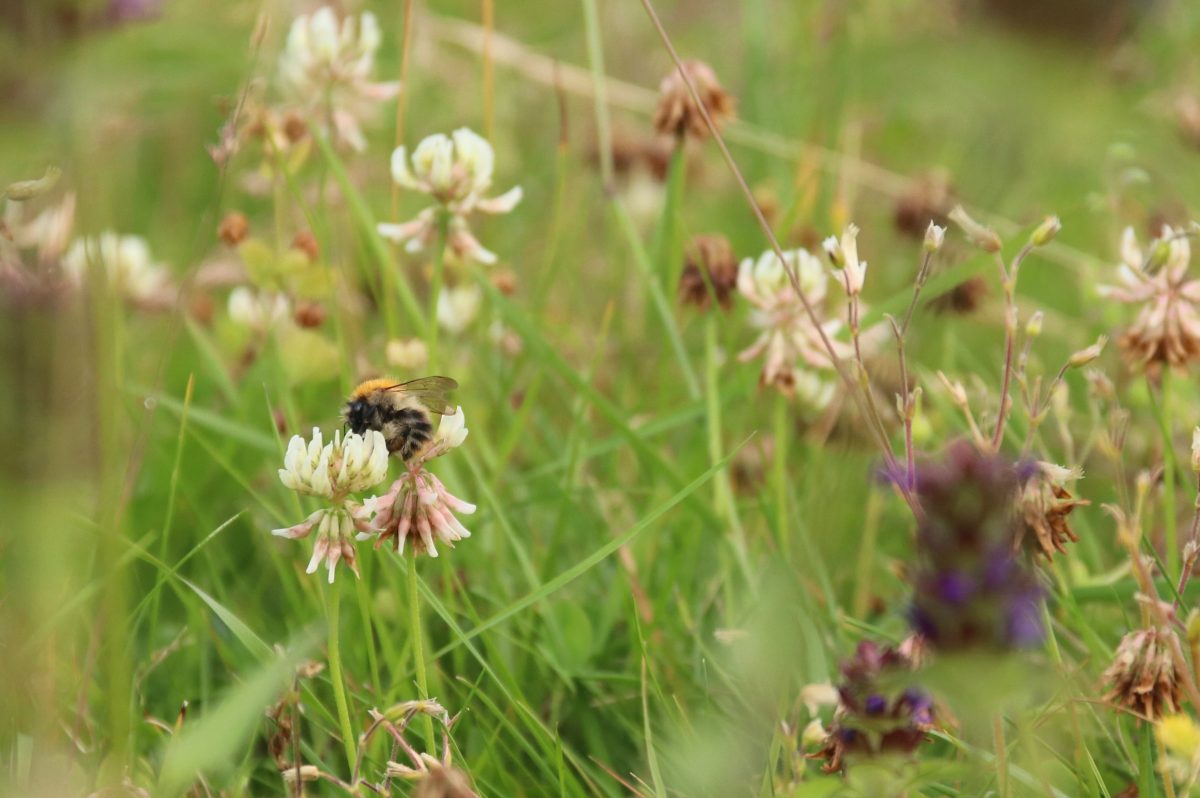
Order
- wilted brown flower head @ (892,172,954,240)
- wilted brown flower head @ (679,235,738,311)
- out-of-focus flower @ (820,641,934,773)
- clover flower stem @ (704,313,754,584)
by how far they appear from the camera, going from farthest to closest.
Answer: wilted brown flower head @ (892,172,954,240) → wilted brown flower head @ (679,235,738,311) → clover flower stem @ (704,313,754,584) → out-of-focus flower @ (820,641,934,773)

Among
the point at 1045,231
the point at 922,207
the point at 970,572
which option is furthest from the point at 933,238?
the point at 922,207

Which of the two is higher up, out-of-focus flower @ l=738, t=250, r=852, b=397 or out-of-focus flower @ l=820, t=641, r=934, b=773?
out-of-focus flower @ l=820, t=641, r=934, b=773

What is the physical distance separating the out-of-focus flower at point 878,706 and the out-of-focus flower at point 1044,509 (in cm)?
26

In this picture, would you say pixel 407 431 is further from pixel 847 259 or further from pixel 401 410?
pixel 847 259

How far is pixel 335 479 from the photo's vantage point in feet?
4.01

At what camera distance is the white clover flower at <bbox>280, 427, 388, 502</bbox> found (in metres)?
1.21

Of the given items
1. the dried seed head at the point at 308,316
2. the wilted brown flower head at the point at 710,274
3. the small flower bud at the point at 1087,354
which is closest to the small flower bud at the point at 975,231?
the small flower bud at the point at 1087,354

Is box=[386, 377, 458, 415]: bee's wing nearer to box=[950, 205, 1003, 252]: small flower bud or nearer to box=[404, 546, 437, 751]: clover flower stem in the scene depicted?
box=[404, 546, 437, 751]: clover flower stem

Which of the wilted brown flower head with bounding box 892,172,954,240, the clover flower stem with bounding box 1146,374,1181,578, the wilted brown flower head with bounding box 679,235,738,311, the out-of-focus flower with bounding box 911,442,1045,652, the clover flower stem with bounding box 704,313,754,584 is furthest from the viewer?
the wilted brown flower head with bounding box 892,172,954,240

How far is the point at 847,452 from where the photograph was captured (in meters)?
2.12

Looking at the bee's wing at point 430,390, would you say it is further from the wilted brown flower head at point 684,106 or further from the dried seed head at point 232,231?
the wilted brown flower head at point 684,106

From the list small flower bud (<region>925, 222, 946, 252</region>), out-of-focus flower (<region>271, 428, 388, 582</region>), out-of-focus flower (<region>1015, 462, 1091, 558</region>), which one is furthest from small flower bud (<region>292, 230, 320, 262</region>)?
out-of-focus flower (<region>1015, 462, 1091, 558</region>)

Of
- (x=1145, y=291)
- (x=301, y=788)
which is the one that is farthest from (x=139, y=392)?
(x=1145, y=291)

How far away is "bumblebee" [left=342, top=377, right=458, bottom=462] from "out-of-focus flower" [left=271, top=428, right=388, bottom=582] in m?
0.16
